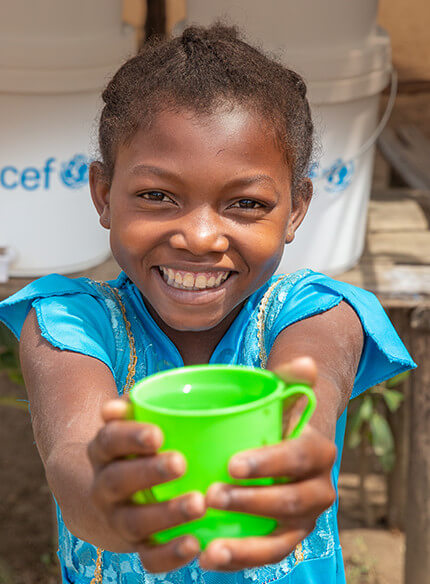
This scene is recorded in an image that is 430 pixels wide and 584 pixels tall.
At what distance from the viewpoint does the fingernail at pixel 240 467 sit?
Answer: 0.77m

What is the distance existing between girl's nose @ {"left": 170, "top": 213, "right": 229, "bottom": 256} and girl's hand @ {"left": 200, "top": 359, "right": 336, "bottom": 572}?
41 centimetres

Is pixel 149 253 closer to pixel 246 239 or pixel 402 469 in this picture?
pixel 246 239

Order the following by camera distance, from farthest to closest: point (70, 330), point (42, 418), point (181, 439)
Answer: point (70, 330) < point (42, 418) < point (181, 439)

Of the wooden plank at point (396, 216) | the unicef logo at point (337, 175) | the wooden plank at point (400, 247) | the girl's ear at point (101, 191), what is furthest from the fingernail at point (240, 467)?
the wooden plank at point (396, 216)

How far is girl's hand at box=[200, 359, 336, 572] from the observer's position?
30.7 inches

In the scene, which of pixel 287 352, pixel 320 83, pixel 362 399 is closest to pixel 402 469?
pixel 362 399

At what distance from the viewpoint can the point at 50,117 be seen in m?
2.16

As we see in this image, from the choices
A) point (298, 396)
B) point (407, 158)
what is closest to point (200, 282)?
point (298, 396)

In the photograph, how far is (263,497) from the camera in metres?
0.80

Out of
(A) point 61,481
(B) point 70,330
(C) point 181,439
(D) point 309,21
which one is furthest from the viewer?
(D) point 309,21

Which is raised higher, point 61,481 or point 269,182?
point 269,182

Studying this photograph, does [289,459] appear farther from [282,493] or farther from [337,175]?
[337,175]

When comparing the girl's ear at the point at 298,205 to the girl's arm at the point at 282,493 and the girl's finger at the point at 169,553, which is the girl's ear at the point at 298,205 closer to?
the girl's arm at the point at 282,493

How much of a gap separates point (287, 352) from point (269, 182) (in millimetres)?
259
